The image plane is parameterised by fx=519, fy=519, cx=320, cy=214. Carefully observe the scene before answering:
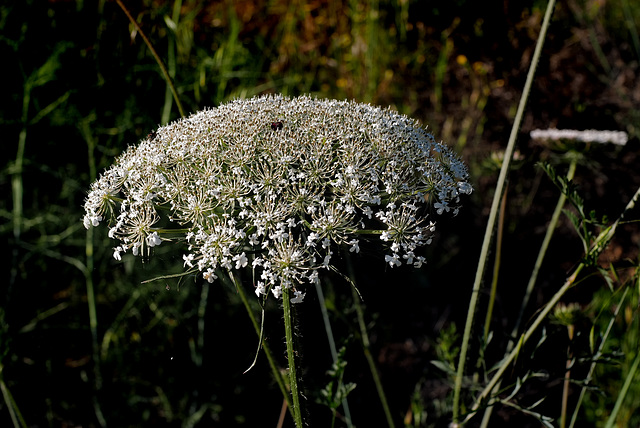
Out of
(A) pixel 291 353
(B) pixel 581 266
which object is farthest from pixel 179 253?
(B) pixel 581 266

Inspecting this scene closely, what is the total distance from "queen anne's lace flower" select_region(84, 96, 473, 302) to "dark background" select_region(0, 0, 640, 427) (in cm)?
80

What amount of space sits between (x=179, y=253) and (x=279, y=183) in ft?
6.62

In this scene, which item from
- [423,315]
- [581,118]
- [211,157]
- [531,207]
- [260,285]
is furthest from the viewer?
[531,207]

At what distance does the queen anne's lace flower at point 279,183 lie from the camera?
1.21 meters

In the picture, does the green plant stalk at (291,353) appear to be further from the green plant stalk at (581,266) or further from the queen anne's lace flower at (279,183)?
the green plant stalk at (581,266)

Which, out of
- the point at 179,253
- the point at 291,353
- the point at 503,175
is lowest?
the point at 291,353

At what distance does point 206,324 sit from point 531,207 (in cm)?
278

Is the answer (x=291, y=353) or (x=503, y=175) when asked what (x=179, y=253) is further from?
(x=503, y=175)

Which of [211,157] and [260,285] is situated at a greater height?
[211,157]

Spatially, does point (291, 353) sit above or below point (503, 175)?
below

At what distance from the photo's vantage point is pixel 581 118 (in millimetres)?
2934

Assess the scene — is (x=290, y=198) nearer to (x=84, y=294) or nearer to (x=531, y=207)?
(x=84, y=294)

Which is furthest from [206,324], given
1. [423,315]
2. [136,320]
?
[423,315]

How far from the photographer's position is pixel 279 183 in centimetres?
125
